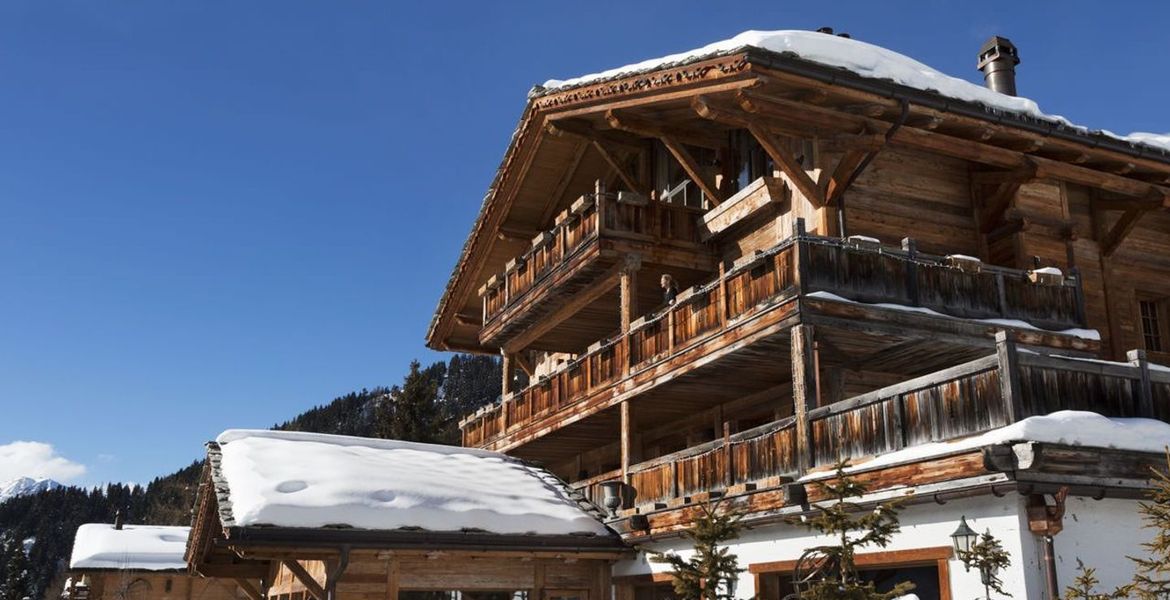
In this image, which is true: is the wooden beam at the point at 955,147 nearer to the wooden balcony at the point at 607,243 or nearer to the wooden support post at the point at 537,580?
the wooden balcony at the point at 607,243

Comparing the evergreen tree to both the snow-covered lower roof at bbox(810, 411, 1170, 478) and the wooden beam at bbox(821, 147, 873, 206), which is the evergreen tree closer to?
the wooden beam at bbox(821, 147, 873, 206)

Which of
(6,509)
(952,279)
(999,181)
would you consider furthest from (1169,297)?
(6,509)

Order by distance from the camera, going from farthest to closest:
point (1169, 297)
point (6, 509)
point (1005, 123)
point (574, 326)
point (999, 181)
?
point (6, 509) → point (574, 326) → point (1169, 297) → point (999, 181) → point (1005, 123)

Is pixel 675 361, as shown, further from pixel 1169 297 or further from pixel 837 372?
pixel 1169 297

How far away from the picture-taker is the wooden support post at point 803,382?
1405 cm

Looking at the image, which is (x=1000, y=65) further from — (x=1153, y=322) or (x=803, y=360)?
(x=803, y=360)

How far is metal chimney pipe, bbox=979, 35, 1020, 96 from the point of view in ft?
74.6

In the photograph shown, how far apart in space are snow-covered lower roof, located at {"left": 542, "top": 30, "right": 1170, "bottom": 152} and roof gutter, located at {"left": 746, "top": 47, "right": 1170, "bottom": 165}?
13cm

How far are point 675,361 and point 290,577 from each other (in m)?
7.78

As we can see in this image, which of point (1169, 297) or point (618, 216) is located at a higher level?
point (618, 216)

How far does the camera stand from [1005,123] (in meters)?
17.2

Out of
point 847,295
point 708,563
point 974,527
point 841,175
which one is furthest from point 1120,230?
point 708,563

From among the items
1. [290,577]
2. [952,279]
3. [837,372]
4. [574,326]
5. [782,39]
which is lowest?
[290,577]

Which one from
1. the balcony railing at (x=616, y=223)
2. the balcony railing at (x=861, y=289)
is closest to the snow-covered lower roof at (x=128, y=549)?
the balcony railing at (x=616, y=223)
